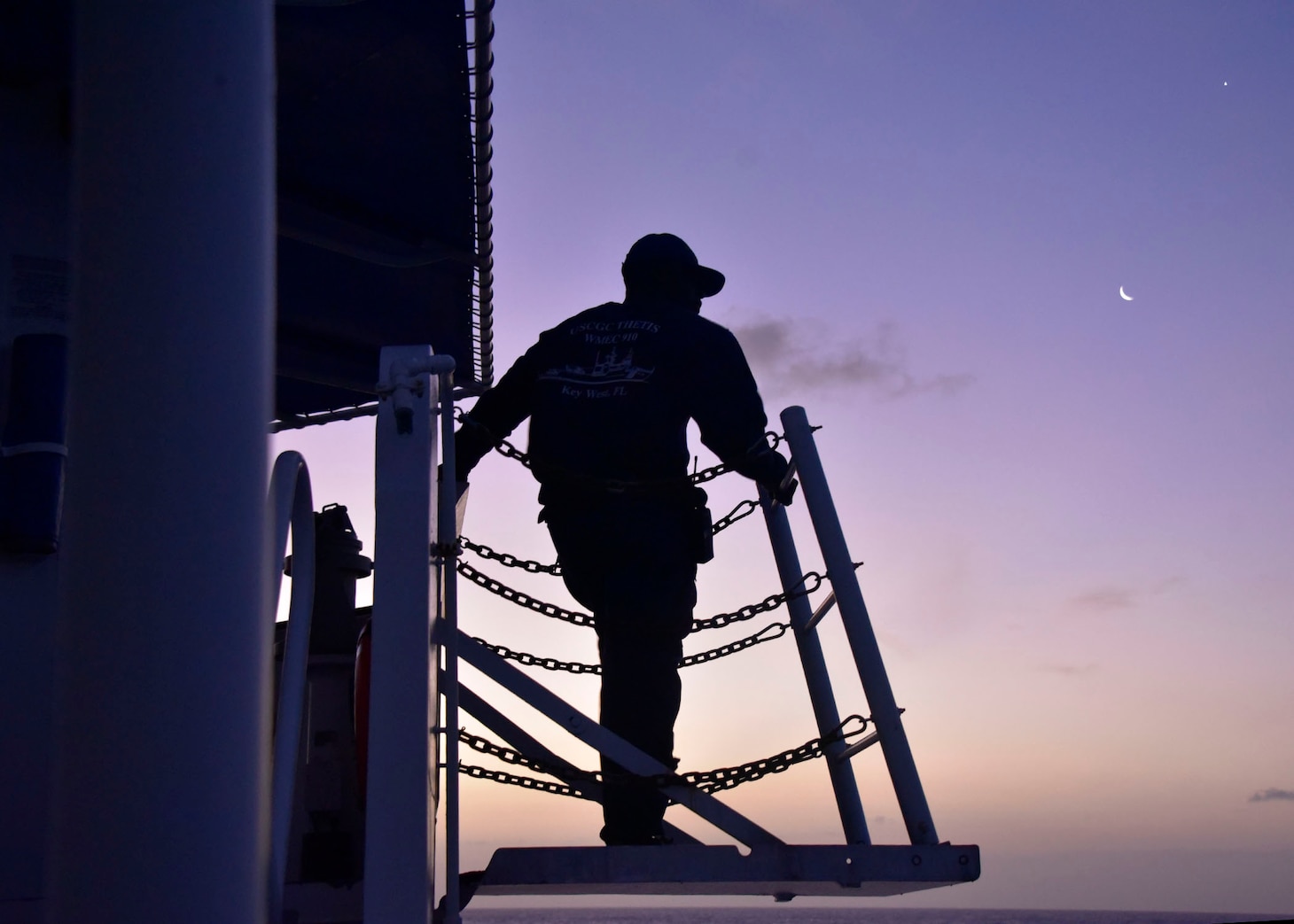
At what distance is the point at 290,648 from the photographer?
8.32 ft

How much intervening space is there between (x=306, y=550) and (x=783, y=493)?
5.66 ft

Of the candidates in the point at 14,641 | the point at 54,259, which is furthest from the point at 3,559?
the point at 54,259

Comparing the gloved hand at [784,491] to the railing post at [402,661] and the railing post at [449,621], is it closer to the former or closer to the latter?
the railing post at [449,621]

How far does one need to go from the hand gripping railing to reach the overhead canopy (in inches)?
89.3

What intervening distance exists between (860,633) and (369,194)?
319cm

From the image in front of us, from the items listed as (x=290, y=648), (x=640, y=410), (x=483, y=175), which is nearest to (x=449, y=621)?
(x=290, y=648)

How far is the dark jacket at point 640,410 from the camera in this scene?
3805 millimetres

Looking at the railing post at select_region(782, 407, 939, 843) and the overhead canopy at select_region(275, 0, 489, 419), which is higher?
the overhead canopy at select_region(275, 0, 489, 419)

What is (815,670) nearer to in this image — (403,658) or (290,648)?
(403,658)

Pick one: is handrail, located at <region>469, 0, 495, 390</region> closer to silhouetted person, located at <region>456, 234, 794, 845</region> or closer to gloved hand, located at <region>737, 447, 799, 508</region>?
silhouetted person, located at <region>456, 234, 794, 845</region>

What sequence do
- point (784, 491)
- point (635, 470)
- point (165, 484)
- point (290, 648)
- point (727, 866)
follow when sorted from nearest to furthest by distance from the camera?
point (165, 484)
point (290, 648)
point (727, 866)
point (635, 470)
point (784, 491)

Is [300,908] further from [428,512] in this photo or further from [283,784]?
[428,512]

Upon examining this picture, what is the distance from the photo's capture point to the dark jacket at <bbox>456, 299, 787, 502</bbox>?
12.5 ft

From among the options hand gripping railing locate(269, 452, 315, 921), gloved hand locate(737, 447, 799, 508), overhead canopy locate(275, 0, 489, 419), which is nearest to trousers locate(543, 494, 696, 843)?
gloved hand locate(737, 447, 799, 508)
